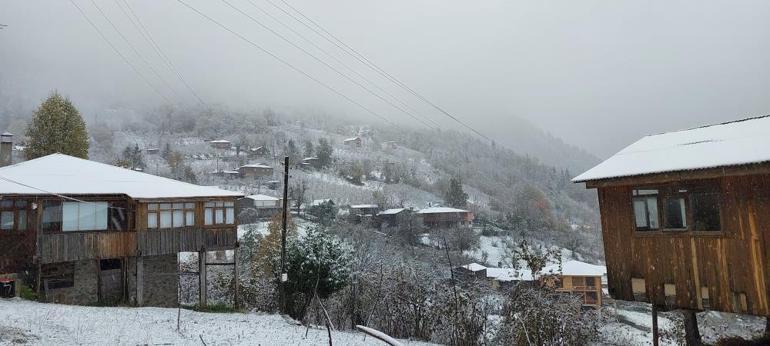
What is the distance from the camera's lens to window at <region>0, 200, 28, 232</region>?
24406mm

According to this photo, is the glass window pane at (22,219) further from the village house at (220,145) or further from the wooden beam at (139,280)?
the village house at (220,145)

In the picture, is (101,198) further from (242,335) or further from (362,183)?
(362,183)

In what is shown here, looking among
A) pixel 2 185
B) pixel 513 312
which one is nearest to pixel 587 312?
pixel 513 312

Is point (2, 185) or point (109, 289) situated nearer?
point (2, 185)

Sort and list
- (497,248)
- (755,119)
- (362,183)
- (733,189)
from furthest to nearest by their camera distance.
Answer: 1. (362,183)
2. (497,248)
3. (755,119)
4. (733,189)

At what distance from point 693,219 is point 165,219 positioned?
24.8 meters

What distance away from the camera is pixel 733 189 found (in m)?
14.8

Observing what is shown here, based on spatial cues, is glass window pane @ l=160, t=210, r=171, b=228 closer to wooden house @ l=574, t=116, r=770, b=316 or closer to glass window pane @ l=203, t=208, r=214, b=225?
glass window pane @ l=203, t=208, r=214, b=225

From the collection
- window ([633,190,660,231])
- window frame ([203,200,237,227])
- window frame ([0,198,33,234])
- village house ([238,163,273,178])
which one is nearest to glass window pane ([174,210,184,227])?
window frame ([203,200,237,227])

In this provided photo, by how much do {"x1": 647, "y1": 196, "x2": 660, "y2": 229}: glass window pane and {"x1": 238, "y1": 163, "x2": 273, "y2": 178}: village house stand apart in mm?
131087

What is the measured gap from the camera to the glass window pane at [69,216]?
25438 mm

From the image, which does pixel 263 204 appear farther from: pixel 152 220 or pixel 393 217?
pixel 152 220

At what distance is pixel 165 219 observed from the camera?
28328 mm

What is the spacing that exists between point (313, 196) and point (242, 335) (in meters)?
98.6
